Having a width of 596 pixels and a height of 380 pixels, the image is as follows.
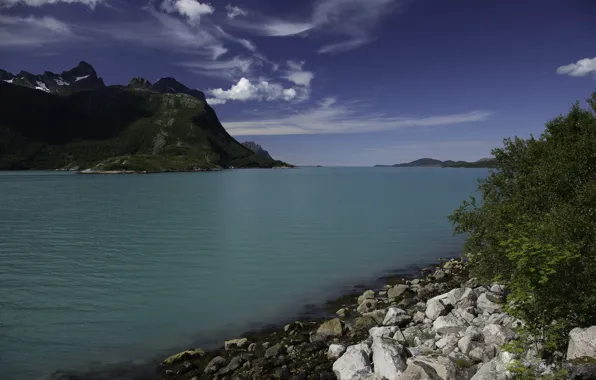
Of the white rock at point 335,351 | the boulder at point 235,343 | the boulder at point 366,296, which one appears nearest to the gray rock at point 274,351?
the boulder at point 235,343

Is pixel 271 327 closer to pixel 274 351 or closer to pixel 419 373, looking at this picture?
pixel 274 351

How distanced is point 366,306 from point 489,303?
9.64 metres

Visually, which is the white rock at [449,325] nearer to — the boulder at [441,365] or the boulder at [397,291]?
the boulder at [441,365]

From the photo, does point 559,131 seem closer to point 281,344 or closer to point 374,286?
point 374,286

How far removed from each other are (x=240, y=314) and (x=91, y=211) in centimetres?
7671

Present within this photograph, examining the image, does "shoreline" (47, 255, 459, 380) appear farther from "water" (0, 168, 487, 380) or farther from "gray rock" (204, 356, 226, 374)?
"gray rock" (204, 356, 226, 374)

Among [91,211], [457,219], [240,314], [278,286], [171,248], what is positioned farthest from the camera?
[91,211]

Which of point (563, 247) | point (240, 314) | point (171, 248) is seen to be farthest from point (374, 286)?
point (171, 248)

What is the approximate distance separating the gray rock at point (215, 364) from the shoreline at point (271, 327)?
1.52 meters

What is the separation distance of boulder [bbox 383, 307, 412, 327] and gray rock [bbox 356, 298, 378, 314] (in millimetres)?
4586

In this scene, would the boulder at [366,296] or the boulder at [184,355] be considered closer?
the boulder at [184,355]

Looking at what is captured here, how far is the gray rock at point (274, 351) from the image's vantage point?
20933 millimetres

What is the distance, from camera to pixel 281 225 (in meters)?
72.9

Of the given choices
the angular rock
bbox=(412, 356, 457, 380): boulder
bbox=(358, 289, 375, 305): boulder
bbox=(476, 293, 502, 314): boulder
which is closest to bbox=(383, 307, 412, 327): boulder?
bbox=(476, 293, 502, 314): boulder
